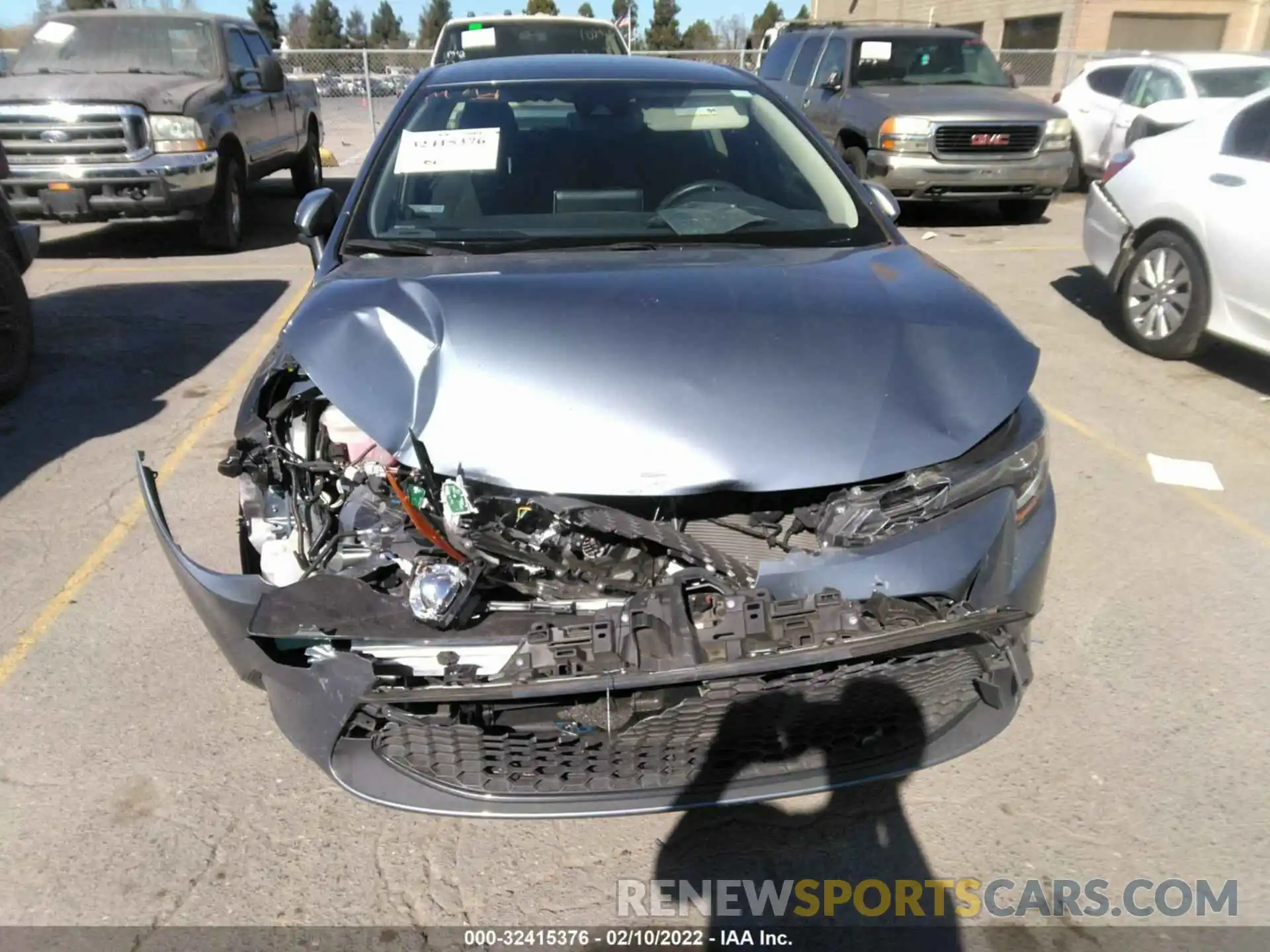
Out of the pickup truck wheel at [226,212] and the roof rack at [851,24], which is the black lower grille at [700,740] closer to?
the pickup truck wheel at [226,212]

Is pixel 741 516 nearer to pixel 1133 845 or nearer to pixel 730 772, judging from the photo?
pixel 730 772

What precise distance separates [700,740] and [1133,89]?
40.0 ft

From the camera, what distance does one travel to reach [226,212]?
9477 millimetres

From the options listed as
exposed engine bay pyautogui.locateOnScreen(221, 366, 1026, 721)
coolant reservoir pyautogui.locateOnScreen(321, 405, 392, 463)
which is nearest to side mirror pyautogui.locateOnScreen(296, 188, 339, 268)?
coolant reservoir pyautogui.locateOnScreen(321, 405, 392, 463)

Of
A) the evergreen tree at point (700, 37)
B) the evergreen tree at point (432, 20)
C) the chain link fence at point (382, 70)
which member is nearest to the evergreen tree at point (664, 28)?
the evergreen tree at point (700, 37)

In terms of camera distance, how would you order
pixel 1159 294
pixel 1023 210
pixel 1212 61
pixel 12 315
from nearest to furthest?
pixel 12 315, pixel 1159 294, pixel 1212 61, pixel 1023 210

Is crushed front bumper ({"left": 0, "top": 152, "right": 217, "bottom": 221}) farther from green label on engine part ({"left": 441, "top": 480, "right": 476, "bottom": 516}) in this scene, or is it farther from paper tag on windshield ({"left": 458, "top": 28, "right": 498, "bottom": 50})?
green label on engine part ({"left": 441, "top": 480, "right": 476, "bottom": 516})

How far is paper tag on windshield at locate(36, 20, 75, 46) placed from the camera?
9.50 metres

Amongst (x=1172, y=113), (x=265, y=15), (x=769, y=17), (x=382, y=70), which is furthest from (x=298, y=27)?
(x=1172, y=113)

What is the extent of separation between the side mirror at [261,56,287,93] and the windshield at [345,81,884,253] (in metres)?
6.83

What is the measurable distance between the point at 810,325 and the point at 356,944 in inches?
74.1

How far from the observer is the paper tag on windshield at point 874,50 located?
11.1 metres

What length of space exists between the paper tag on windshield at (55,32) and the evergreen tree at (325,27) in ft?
201

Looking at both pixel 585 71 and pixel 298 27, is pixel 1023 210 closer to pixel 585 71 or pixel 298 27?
pixel 585 71
